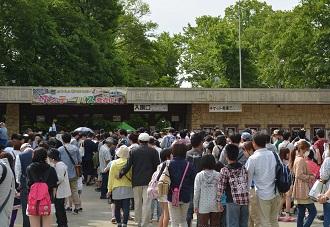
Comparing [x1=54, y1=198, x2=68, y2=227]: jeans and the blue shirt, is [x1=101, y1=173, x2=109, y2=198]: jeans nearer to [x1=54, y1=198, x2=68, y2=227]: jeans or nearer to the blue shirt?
the blue shirt

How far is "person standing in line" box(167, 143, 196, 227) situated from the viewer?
1048 centimetres

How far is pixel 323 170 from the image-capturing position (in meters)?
10.6

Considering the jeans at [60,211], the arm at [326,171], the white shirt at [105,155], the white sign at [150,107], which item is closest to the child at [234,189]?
the arm at [326,171]

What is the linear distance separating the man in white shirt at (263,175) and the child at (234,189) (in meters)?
0.25

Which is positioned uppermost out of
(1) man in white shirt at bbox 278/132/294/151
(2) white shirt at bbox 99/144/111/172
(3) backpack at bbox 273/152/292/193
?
(1) man in white shirt at bbox 278/132/294/151

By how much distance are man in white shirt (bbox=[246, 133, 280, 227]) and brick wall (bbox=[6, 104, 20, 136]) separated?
2477 centimetres

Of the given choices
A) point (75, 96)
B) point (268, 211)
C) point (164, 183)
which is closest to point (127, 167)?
point (164, 183)

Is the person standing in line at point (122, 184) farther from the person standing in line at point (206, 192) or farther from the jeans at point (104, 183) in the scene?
the jeans at point (104, 183)

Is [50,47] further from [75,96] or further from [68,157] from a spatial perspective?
[68,157]

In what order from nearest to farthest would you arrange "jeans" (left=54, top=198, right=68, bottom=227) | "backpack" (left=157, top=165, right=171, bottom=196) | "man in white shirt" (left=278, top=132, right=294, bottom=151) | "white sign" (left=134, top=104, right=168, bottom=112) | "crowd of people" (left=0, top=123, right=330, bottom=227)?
"crowd of people" (left=0, top=123, right=330, bottom=227)
"backpack" (left=157, top=165, right=171, bottom=196)
"jeans" (left=54, top=198, right=68, bottom=227)
"man in white shirt" (left=278, top=132, right=294, bottom=151)
"white sign" (left=134, top=104, right=168, bottom=112)

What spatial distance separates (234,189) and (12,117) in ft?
82.4

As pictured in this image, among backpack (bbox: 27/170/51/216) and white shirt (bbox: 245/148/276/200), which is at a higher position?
white shirt (bbox: 245/148/276/200)

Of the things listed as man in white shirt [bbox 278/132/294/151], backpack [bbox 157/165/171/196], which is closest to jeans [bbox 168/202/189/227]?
backpack [bbox 157/165/171/196]

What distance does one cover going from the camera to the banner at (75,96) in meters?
32.1
